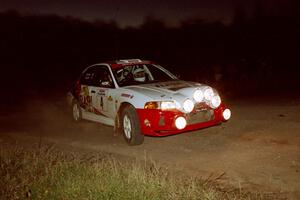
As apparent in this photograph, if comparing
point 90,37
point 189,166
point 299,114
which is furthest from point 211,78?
point 90,37

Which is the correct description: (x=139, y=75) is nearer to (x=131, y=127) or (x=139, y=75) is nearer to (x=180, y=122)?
(x=131, y=127)

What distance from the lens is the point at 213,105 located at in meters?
8.15

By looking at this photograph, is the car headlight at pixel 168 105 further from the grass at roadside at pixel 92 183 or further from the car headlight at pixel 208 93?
the grass at roadside at pixel 92 183

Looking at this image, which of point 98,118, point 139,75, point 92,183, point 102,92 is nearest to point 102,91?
point 102,92

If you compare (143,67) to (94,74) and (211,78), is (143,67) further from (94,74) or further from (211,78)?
(211,78)

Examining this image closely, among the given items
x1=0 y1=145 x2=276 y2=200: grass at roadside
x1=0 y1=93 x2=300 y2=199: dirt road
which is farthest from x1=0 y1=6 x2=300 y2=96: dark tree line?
x1=0 y1=145 x2=276 y2=200: grass at roadside

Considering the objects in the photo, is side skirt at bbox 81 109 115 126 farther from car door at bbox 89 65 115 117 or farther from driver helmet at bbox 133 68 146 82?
driver helmet at bbox 133 68 146 82

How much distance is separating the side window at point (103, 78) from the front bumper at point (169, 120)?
1.33 m

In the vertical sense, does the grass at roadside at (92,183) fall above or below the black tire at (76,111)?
below

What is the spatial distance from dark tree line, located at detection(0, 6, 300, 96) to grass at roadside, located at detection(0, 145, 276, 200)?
11865mm

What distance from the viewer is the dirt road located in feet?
20.1

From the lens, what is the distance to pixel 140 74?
9656 millimetres

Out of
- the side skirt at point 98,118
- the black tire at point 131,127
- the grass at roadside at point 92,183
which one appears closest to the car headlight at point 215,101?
the black tire at point 131,127

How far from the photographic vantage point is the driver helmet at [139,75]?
31.4ft
